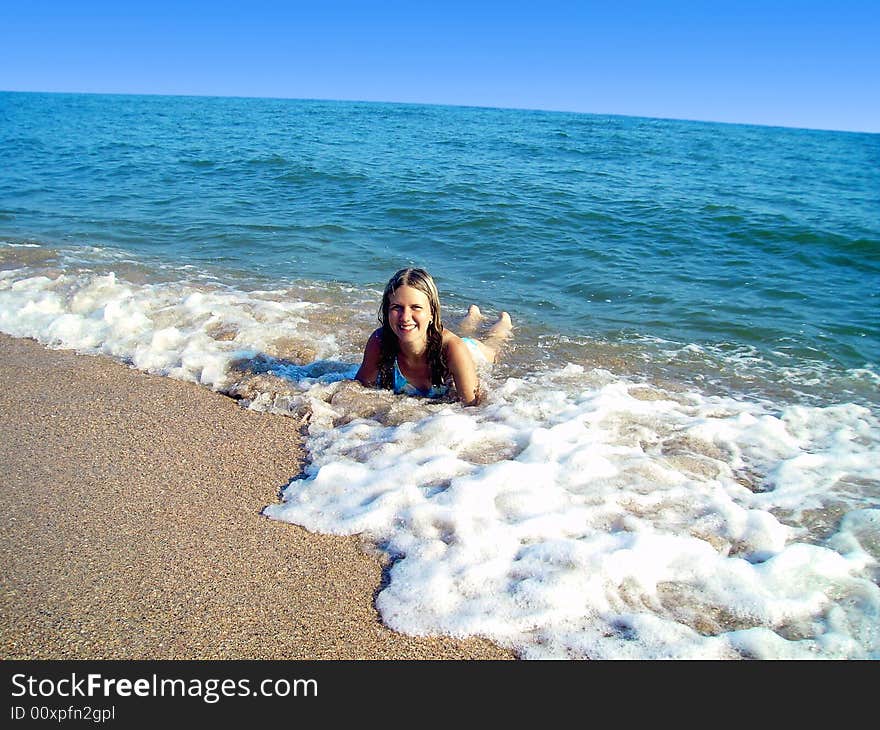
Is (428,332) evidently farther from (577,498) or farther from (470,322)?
(470,322)

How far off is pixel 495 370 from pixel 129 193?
35.5 ft

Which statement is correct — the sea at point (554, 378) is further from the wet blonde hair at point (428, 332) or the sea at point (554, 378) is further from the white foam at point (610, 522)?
the wet blonde hair at point (428, 332)

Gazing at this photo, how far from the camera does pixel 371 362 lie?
4316 millimetres

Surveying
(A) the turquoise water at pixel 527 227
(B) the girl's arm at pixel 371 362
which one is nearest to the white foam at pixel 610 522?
(B) the girl's arm at pixel 371 362

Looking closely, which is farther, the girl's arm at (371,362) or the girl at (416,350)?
the girl's arm at (371,362)

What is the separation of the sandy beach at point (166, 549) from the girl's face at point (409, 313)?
3.01ft

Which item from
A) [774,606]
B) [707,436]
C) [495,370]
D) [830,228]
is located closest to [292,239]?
[495,370]

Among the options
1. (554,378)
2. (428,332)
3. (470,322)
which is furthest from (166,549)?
(470,322)

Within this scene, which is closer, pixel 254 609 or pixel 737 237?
pixel 254 609

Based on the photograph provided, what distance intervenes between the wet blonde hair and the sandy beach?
0.80 m

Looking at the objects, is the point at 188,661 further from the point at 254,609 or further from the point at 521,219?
the point at 521,219

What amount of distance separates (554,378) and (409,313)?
141 cm

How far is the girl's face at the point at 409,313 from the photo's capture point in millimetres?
3928

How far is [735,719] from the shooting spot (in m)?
1.88
